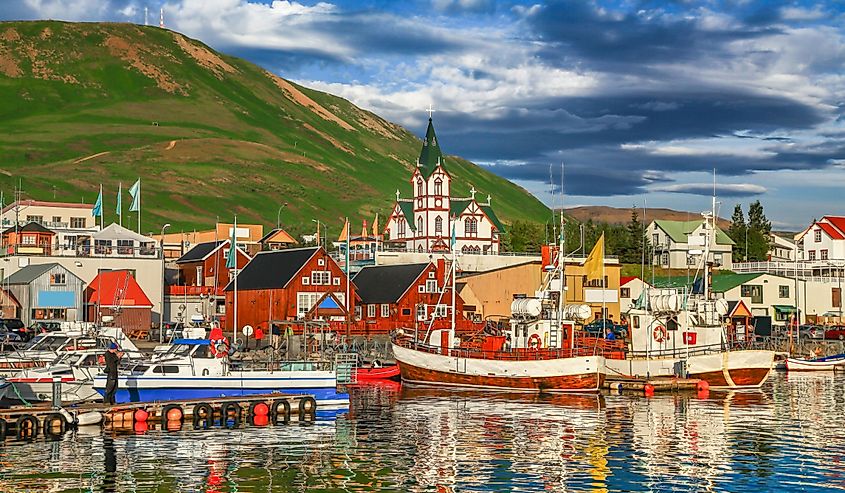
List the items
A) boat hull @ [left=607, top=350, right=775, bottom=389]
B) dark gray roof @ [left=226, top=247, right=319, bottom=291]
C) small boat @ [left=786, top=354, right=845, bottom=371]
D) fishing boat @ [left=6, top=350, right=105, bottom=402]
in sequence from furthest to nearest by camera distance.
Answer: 1. dark gray roof @ [left=226, top=247, right=319, bottom=291]
2. small boat @ [left=786, top=354, right=845, bottom=371]
3. boat hull @ [left=607, top=350, right=775, bottom=389]
4. fishing boat @ [left=6, top=350, right=105, bottom=402]

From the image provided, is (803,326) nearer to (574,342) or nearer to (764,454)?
(574,342)

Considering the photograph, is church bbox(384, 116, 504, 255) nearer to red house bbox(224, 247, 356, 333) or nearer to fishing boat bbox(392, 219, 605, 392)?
red house bbox(224, 247, 356, 333)

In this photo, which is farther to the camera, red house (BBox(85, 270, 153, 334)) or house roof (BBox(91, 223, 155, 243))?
house roof (BBox(91, 223, 155, 243))

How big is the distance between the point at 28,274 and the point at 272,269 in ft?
69.8

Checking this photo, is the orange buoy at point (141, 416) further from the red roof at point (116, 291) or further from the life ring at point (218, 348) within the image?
the red roof at point (116, 291)

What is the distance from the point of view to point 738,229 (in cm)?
17350

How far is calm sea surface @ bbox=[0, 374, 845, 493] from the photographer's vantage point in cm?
3572

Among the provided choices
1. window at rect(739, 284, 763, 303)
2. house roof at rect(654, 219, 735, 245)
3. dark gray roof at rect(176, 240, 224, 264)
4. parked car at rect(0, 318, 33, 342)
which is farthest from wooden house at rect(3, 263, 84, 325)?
house roof at rect(654, 219, 735, 245)

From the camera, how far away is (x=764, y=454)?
42281 mm

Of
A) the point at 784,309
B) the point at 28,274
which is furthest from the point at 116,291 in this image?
the point at 784,309

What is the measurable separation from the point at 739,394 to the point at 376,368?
23570mm

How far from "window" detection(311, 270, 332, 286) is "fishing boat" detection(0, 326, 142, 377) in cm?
3055

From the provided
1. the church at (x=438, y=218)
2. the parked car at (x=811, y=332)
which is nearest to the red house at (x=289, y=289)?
the parked car at (x=811, y=332)

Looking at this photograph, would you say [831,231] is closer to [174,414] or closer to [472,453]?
[472,453]
